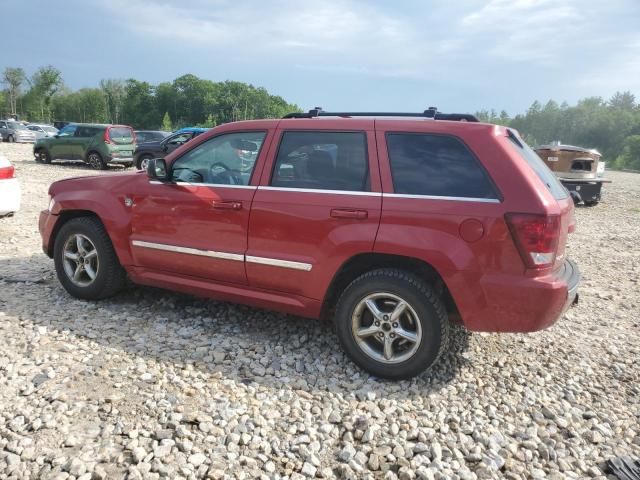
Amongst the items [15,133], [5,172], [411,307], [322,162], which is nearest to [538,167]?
[411,307]

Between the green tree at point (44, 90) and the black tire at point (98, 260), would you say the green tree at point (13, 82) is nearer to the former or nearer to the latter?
the green tree at point (44, 90)

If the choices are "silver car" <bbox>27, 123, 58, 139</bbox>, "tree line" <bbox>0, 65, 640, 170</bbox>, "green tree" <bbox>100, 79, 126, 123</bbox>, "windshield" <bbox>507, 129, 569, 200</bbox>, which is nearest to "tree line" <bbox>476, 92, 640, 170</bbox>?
"tree line" <bbox>0, 65, 640, 170</bbox>

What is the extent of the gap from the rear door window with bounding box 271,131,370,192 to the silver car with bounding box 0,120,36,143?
38.4 meters

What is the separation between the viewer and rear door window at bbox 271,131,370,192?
11.5 ft

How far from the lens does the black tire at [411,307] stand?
3.28 metres

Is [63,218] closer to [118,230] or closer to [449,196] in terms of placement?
[118,230]

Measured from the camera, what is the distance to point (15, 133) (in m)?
34.9

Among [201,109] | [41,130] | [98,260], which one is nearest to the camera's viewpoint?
[98,260]

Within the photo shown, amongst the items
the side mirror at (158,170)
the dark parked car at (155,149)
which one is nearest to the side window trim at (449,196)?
the side mirror at (158,170)

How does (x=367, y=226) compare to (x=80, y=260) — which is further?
(x=80, y=260)

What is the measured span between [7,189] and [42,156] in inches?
553

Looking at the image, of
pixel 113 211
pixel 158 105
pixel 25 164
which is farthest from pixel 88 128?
pixel 158 105

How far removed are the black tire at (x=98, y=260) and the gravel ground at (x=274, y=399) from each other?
0.44 feet

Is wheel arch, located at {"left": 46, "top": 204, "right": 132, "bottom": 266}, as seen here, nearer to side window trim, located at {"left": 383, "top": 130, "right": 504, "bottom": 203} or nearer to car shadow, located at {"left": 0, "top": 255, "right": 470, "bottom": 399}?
car shadow, located at {"left": 0, "top": 255, "right": 470, "bottom": 399}
